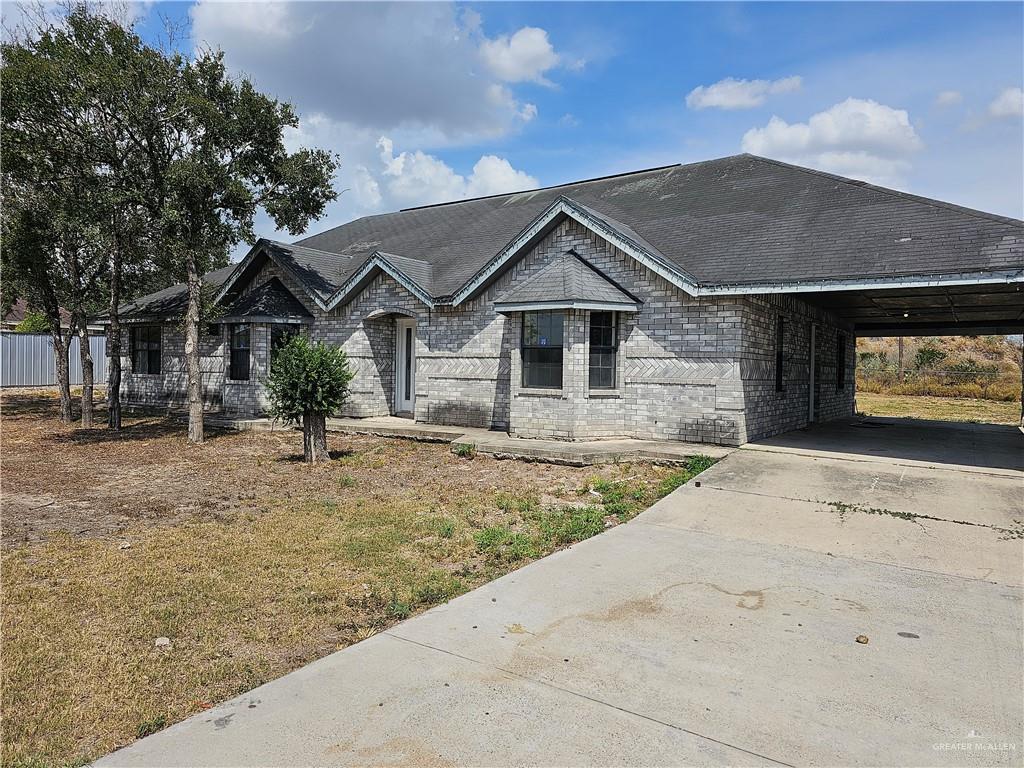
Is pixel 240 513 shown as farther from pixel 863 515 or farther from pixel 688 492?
pixel 863 515

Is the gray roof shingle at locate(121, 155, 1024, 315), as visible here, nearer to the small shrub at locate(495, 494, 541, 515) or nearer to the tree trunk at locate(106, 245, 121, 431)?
the tree trunk at locate(106, 245, 121, 431)

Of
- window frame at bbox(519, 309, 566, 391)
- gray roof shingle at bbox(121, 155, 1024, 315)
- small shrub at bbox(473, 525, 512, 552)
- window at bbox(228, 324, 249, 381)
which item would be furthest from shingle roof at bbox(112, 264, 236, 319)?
small shrub at bbox(473, 525, 512, 552)

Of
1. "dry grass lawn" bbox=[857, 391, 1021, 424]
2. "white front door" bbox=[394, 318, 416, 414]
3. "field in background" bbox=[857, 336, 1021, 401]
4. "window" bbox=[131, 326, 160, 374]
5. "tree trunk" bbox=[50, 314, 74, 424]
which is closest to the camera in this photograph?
"white front door" bbox=[394, 318, 416, 414]

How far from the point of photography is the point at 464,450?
1250cm

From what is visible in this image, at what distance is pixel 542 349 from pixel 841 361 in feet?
36.2

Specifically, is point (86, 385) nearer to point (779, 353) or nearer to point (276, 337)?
point (276, 337)

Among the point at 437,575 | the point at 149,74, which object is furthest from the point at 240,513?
the point at 149,74

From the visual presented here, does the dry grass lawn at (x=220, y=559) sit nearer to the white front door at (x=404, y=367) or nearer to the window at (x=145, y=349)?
the white front door at (x=404, y=367)

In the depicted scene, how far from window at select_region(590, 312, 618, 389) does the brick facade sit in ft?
0.54

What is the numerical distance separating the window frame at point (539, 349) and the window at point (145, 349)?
49.4 feet

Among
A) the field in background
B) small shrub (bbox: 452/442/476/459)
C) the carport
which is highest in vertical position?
the carport

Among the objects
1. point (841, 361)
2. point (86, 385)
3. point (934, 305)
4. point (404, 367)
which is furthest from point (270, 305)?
point (934, 305)

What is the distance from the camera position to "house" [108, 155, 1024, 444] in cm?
1114

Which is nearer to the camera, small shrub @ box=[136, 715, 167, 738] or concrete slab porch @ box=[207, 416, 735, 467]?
small shrub @ box=[136, 715, 167, 738]
